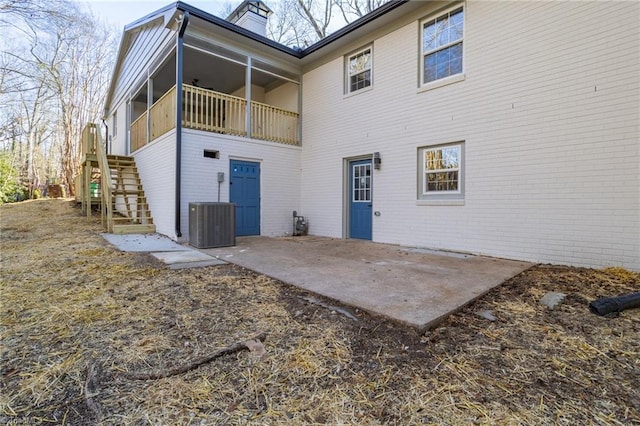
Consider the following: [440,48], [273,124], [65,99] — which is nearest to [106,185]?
[273,124]

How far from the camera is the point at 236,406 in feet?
5.59

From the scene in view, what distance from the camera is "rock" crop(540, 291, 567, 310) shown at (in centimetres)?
314

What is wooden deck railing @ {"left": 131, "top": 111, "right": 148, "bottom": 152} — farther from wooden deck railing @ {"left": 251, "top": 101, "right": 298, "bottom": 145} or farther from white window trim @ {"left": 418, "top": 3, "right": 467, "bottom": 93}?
white window trim @ {"left": 418, "top": 3, "right": 467, "bottom": 93}

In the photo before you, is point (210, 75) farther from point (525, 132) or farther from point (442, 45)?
point (525, 132)

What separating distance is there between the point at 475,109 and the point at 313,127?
463cm

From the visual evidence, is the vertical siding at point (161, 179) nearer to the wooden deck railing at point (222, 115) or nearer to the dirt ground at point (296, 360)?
the wooden deck railing at point (222, 115)

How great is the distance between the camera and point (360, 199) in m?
8.22

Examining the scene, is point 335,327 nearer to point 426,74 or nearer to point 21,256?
point 21,256

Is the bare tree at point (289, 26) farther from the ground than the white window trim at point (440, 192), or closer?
farther from the ground

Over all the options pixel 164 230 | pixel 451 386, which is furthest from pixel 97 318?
pixel 164 230

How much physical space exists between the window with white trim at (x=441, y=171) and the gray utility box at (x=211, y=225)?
4225 millimetres

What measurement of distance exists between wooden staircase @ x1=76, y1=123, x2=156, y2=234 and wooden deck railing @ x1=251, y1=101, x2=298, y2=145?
→ 152 inches

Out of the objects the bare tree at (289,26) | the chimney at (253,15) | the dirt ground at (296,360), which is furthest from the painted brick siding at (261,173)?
the bare tree at (289,26)

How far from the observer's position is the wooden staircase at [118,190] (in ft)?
26.9
